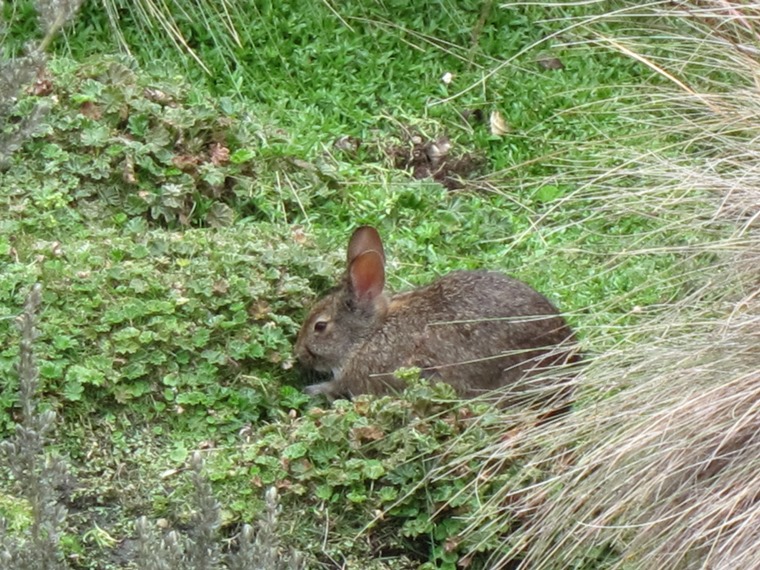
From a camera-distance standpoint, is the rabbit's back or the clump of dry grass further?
the rabbit's back

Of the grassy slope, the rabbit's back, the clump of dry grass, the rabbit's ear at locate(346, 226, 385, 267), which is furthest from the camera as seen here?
the rabbit's ear at locate(346, 226, 385, 267)

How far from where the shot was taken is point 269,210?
22.7ft

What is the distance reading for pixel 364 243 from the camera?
6.08m

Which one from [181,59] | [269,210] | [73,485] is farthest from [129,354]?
[181,59]

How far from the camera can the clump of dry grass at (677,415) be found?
431 centimetres

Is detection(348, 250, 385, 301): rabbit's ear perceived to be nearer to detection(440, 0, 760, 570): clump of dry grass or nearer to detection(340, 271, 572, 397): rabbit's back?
detection(340, 271, 572, 397): rabbit's back

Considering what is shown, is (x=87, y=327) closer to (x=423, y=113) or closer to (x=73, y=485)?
(x=73, y=485)

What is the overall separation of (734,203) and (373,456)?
4.83 feet

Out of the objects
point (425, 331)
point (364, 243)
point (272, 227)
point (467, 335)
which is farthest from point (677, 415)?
point (272, 227)

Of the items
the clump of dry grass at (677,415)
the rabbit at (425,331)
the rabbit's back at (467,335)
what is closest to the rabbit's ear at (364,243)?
the rabbit at (425,331)

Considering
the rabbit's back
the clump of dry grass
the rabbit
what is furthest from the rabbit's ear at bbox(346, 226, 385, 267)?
the clump of dry grass

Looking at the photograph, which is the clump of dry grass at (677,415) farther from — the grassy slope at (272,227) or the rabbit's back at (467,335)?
the rabbit's back at (467,335)

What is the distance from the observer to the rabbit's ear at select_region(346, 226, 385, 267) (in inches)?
237

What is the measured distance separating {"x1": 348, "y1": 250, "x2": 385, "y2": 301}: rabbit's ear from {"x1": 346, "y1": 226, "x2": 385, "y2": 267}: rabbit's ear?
0.06 ft
